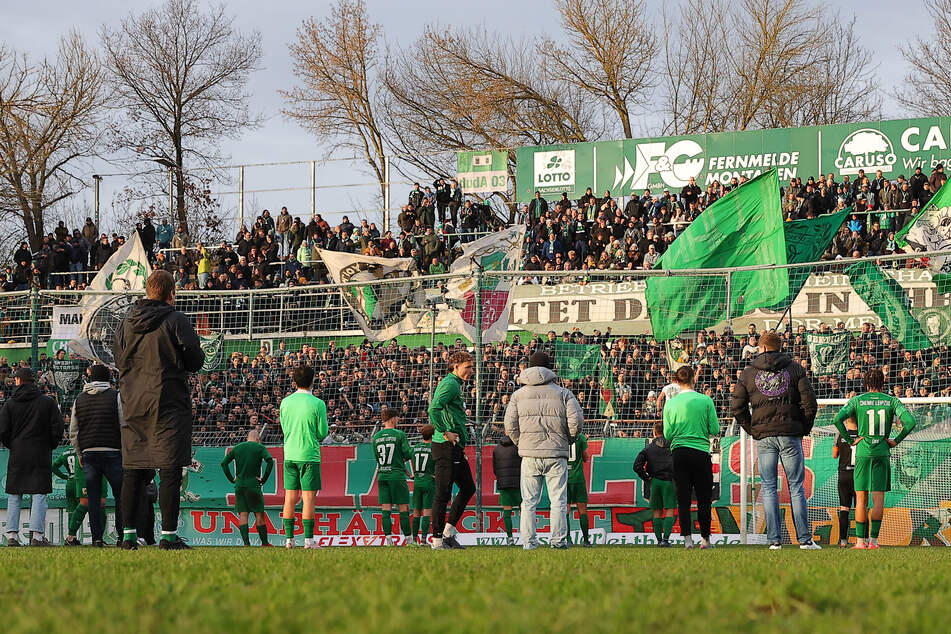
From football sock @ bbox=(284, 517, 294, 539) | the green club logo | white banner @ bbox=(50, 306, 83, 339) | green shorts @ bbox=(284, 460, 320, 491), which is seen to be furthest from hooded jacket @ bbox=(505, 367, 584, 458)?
the green club logo

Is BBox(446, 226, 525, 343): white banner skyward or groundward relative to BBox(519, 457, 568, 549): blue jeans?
skyward

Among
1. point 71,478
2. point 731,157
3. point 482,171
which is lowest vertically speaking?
point 71,478

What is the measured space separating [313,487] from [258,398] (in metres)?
4.04

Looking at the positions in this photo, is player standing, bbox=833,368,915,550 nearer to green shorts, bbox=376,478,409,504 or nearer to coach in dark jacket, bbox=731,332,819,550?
coach in dark jacket, bbox=731,332,819,550

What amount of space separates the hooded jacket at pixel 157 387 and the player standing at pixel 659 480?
6.21 meters

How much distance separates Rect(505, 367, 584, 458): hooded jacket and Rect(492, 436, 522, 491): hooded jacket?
2.51 m

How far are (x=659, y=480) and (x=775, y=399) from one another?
2943 mm

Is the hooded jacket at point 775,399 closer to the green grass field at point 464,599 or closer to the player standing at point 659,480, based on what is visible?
the player standing at point 659,480

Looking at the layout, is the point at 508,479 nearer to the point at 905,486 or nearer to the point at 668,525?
the point at 668,525

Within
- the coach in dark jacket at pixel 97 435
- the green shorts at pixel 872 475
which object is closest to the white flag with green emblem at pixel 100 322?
the coach in dark jacket at pixel 97 435

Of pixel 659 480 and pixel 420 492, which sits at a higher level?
pixel 659 480

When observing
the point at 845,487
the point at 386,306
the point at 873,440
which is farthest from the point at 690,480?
the point at 386,306

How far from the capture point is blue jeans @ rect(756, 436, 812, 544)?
10.0m

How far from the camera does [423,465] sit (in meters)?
12.8
